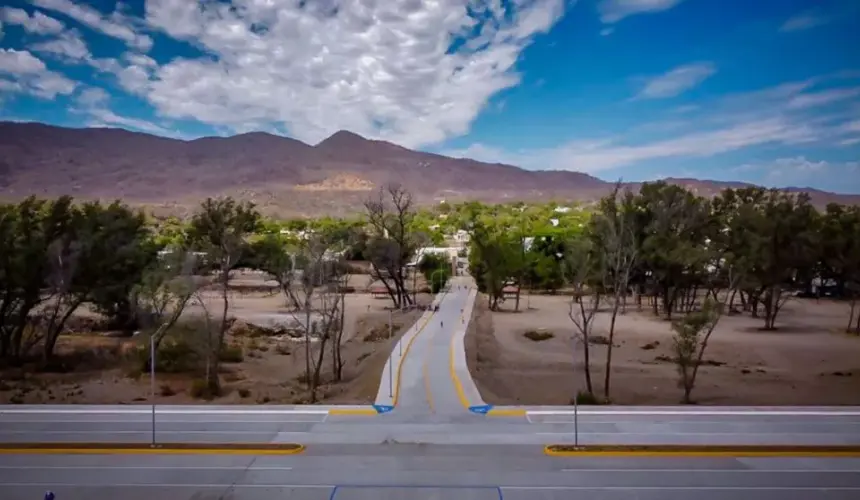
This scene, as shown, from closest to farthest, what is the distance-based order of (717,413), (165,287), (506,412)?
(506,412)
(717,413)
(165,287)

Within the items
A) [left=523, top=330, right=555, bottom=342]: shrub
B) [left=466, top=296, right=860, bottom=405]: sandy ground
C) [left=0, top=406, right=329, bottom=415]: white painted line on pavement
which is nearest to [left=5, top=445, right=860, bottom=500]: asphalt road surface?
[left=0, top=406, right=329, bottom=415]: white painted line on pavement

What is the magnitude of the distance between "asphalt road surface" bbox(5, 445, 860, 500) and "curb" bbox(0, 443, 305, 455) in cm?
33

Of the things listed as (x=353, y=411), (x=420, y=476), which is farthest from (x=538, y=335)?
(x=420, y=476)

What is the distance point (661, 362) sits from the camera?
35531mm

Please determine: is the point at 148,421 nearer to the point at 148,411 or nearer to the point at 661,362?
the point at 148,411

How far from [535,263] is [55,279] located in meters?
50.9

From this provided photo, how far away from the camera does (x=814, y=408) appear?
2238 centimetres

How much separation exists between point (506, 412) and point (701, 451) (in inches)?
234

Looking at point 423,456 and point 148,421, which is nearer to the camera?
point 423,456

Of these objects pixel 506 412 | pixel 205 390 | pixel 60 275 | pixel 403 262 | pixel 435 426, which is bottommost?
pixel 205 390

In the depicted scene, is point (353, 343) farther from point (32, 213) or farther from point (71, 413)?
point (71, 413)

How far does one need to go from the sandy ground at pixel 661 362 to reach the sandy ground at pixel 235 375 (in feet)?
18.7

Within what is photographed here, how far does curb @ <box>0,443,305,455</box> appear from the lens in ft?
59.2

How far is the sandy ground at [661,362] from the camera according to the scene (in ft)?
87.2
